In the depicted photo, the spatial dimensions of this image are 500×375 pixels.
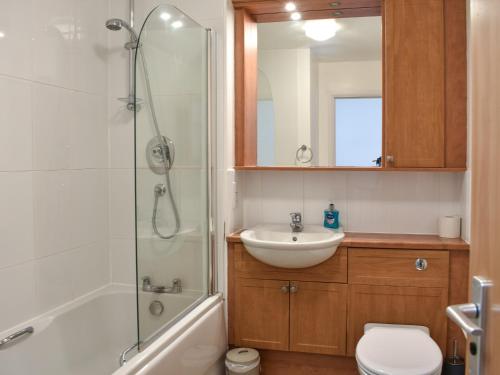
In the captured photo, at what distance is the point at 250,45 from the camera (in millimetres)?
2709

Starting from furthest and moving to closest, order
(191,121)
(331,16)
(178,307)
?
1. (331,16)
2. (191,121)
3. (178,307)

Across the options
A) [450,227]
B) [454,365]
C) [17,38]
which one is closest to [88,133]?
[17,38]

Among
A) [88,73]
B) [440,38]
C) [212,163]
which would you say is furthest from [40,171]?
[440,38]

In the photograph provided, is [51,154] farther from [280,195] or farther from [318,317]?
[318,317]

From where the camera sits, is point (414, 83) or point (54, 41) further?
point (414, 83)

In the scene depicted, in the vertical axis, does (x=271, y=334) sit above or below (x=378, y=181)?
below

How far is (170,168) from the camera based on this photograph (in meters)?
2.04

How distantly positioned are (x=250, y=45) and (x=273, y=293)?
4.72ft

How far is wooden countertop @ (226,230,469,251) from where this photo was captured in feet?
7.57

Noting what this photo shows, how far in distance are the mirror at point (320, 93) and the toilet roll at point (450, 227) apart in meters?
0.50

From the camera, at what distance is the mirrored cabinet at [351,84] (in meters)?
2.42

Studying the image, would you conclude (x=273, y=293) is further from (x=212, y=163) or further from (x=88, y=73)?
(x=88, y=73)

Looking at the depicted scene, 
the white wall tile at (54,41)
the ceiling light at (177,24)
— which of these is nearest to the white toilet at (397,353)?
the ceiling light at (177,24)

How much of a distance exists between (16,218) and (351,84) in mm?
1873
